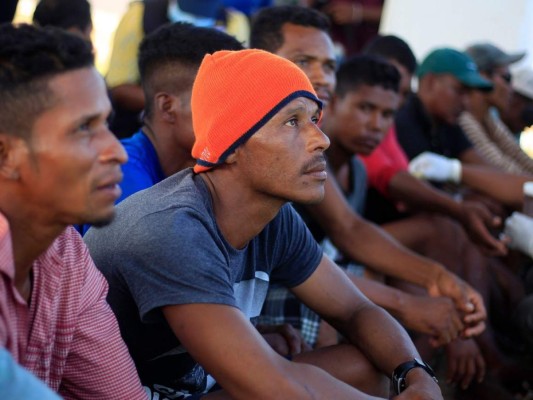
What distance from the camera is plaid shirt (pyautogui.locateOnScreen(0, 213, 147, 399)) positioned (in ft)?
6.90

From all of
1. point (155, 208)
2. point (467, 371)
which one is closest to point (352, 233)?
point (467, 371)

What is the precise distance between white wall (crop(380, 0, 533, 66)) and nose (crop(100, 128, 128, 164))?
527cm

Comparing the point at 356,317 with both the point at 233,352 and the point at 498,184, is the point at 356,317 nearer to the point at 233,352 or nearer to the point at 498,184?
the point at 233,352

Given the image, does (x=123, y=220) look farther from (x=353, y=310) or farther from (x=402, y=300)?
(x=402, y=300)

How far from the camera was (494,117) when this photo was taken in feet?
21.4

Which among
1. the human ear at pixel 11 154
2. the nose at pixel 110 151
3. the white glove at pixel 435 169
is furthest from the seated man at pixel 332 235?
the human ear at pixel 11 154

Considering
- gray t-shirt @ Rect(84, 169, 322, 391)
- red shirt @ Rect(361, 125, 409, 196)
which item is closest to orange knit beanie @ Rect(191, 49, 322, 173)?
gray t-shirt @ Rect(84, 169, 322, 391)

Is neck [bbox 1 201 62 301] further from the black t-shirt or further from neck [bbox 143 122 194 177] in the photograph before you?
the black t-shirt

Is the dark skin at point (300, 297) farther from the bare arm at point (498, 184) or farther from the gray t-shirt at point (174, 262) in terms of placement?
the bare arm at point (498, 184)

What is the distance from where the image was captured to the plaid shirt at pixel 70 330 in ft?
Answer: 6.90

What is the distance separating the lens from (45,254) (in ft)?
7.16

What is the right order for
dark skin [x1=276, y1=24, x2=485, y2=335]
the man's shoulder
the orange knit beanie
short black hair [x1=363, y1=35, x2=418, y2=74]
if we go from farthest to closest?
short black hair [x1=363, y1=35, x2=418, y2=74]
dark skin [x1=276, y1=24, x2=485, y2=335]
the orange knit beanie
the man's shoulder

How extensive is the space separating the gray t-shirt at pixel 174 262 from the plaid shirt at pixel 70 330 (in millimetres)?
152

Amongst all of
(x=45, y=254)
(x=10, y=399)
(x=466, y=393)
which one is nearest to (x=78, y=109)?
(x=45, y=254)
